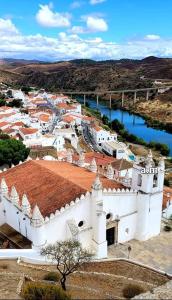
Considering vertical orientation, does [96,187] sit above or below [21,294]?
above

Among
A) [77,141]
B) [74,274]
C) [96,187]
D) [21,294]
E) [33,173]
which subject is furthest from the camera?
[77,141]

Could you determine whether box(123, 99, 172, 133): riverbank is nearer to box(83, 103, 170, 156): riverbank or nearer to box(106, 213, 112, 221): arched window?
box(83, 103, 170, 156): riverbank

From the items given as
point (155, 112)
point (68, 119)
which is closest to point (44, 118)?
point (68, 119)

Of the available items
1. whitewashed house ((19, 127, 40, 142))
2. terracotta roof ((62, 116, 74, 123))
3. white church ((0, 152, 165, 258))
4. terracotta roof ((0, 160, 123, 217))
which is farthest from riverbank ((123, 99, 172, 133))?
terracotta roof ((0, 160, 123, 217))

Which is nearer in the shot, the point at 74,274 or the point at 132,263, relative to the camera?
the point at 74,274

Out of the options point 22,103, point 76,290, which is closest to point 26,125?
point 22,103

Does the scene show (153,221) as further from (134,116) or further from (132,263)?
(134,116)

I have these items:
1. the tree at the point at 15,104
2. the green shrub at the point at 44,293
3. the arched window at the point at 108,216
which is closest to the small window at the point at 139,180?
the arched window at the point at 108,216
